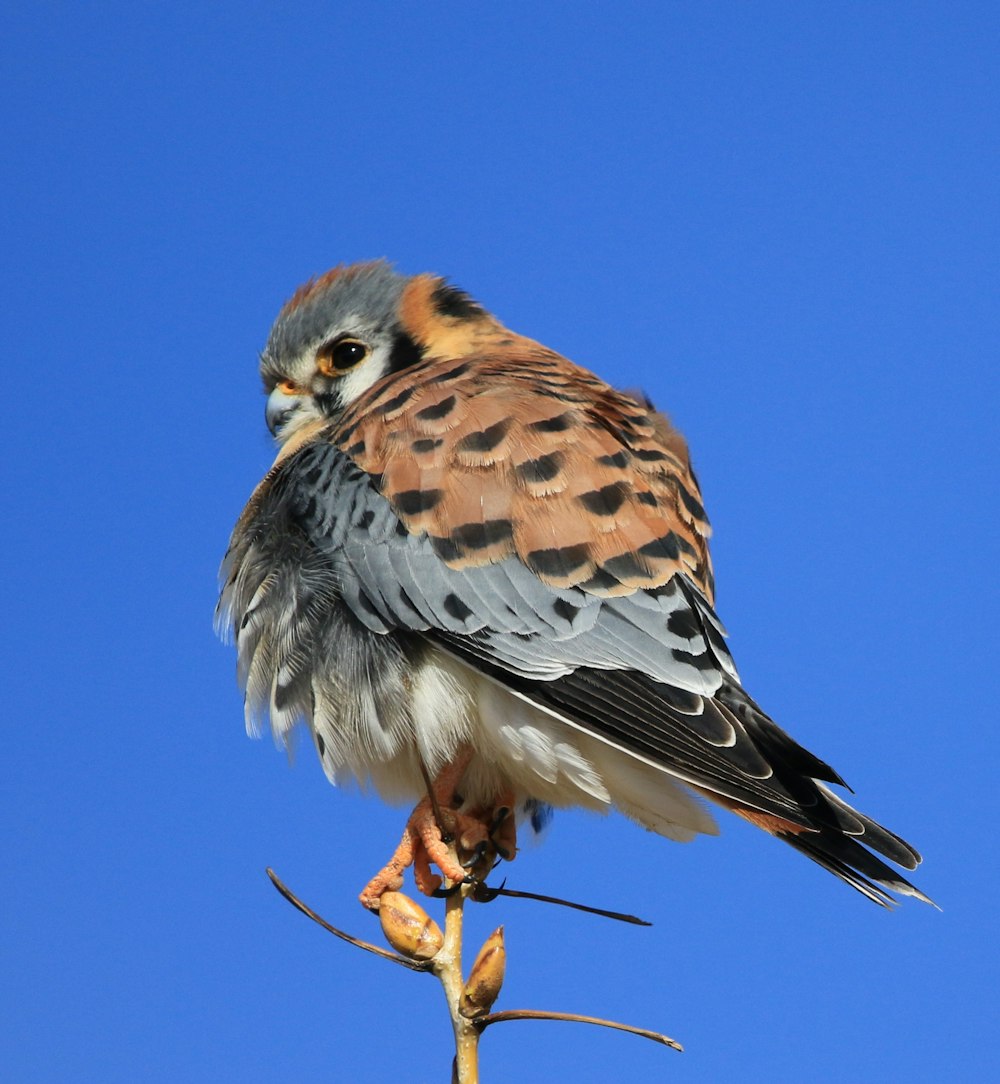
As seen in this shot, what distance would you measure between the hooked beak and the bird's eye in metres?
0.14

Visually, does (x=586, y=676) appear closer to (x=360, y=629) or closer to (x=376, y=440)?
(x=360, y=629)

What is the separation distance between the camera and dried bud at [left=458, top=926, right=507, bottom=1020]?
79.2 inches

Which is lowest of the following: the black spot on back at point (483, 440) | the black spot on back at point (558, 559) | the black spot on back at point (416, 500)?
the black spot on back at point (558, 559)

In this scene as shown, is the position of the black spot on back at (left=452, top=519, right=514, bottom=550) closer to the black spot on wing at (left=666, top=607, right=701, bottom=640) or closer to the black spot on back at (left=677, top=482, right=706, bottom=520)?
the black spot on wing at (left=666, top=607, right=701, bottom=640)

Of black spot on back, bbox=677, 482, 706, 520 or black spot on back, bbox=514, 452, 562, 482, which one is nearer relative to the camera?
black spot on back, bbox=514, 452, 562, 482

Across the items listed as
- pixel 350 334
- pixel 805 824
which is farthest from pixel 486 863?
pixel 350 334

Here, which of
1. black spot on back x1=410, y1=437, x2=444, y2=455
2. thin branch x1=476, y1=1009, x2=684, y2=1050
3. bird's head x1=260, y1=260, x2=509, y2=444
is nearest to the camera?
thin branch x1=476, y1=1009, x2=684, y2=1050

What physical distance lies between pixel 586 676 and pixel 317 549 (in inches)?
30.6

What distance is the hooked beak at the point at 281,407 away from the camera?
407cm

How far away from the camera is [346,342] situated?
411 centimetres

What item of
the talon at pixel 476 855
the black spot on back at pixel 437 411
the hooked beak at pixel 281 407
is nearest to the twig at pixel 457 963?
the talon at pixel 476 855

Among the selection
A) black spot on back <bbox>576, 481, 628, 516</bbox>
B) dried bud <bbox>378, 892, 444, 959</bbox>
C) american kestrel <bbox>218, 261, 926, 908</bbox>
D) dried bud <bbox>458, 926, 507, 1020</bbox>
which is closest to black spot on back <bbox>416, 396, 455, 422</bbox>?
american kestrel <bbox>218, 261, 926, 908</bbox>

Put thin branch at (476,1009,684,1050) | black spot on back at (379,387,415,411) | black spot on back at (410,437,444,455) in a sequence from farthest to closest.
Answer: black spot on back at (379,387,415,411), black spot on back at (410,437,444,455), thin branch at (476,1009,684,1050)

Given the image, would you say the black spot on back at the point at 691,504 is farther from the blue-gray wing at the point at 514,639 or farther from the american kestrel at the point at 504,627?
the blue-gray wing at the point at 514,639
